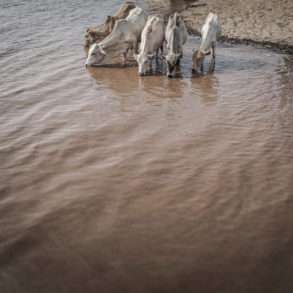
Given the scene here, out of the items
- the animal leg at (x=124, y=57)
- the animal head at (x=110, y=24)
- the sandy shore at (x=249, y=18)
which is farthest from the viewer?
the sandy shore at (x=249, y=18)

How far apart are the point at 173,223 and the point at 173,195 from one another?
1.85 feet

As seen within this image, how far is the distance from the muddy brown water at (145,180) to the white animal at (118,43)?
14.6 inches

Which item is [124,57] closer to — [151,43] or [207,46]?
[151,43]

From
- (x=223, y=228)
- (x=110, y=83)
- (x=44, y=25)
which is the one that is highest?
(x=44, y=25)

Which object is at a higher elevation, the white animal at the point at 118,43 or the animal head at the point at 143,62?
the white animal at the point at 118,43

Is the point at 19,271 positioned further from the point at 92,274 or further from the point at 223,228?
the point at 223,228

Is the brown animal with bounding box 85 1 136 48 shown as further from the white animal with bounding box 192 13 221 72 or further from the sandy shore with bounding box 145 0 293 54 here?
the sandy shore with bounding box 145 0 293 54

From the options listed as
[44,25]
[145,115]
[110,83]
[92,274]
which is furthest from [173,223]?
[44,25]

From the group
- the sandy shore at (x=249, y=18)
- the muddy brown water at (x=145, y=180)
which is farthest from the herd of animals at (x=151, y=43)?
the sandy shore at (x=249, y=18)

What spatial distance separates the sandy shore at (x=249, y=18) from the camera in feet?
39.7

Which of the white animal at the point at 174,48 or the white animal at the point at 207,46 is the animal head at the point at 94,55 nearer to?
the white animal at the point at 174,48

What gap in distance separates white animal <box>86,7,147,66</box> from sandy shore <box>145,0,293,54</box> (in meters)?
3.23

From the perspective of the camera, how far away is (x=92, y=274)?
398 centimetres

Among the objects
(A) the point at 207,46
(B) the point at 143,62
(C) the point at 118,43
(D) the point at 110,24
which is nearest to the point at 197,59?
(A) the point at 207,46
